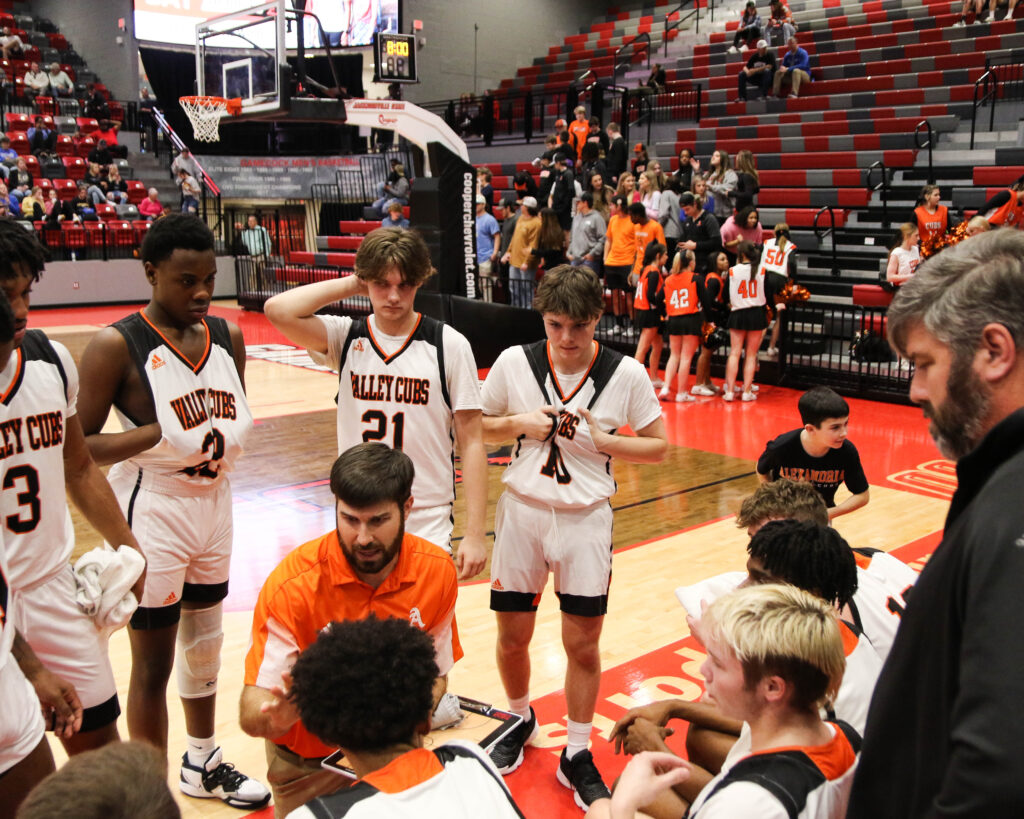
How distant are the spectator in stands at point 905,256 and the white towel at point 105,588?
1004 centimetres

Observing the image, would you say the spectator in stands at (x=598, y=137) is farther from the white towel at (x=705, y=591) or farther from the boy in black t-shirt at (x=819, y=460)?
the white towel at (x=705, y=591)

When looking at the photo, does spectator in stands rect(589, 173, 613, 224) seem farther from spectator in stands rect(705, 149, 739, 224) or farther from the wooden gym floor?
the wooden gym floor

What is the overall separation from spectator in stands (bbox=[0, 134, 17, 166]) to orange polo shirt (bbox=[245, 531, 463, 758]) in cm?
2024

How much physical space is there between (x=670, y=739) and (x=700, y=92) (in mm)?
16747

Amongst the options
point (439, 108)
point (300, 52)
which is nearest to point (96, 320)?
point (300, 52)

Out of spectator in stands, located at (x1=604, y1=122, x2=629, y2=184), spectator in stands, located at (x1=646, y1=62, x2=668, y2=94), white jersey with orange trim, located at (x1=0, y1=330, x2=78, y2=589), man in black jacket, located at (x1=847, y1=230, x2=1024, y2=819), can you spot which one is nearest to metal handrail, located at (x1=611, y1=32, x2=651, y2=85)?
spectator in stands, located at (x1=646, y1=62, x2=668, y2=94)

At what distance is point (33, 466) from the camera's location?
259 centimetres

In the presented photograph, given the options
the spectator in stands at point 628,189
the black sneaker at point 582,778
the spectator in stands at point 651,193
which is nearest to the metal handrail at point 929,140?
the spectator in stands at point 651,193

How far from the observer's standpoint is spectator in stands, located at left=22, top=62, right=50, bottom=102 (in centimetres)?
2294

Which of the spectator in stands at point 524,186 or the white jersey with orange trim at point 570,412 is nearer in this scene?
the white jersey with orange trim at point 570,412

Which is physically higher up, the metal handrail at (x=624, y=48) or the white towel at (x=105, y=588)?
the metal handrail at (x=624, y=48)

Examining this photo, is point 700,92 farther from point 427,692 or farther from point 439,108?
point 427,692

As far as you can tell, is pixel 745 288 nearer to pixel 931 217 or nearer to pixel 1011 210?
pixel 931 217

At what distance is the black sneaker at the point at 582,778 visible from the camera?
3408 mm
